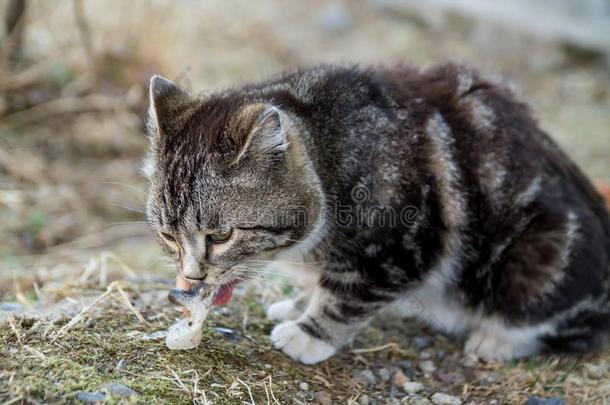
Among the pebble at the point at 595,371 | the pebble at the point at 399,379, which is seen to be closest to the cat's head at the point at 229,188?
the pebble at the point at 399,379

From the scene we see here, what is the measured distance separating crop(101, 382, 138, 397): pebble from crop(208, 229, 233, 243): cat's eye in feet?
2.33

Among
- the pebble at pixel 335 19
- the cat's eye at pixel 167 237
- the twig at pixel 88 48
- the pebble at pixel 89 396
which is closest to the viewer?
the pebble at pixel 89 396

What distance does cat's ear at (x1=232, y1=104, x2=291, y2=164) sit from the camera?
2900 millimetres

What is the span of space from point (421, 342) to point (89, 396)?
1.99 meters

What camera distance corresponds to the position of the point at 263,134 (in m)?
2.94

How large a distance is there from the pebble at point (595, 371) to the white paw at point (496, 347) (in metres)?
0.30

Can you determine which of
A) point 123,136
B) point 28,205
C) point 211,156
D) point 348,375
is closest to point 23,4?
point 123,136

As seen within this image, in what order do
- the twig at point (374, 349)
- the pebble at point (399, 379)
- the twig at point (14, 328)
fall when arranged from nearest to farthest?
the twig at point (14, 328) < the pebble at point (399, 379) < the twig at point (374, 349)

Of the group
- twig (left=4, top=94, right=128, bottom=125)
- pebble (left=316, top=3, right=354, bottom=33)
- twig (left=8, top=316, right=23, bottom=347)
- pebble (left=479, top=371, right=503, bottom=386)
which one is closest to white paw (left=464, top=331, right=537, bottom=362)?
pebble (left=479, top=371, right=503, bottom=386)

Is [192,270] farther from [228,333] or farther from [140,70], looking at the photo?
[140,70]

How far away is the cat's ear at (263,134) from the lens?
290cm

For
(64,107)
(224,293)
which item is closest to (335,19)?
(64,107)

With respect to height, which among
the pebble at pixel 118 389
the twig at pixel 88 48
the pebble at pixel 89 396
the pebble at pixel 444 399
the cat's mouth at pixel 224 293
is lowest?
the pebble at pixel 89 396

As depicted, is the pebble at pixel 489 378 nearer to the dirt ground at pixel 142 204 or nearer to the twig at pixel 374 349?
the dirt ground at pixel 142 204
